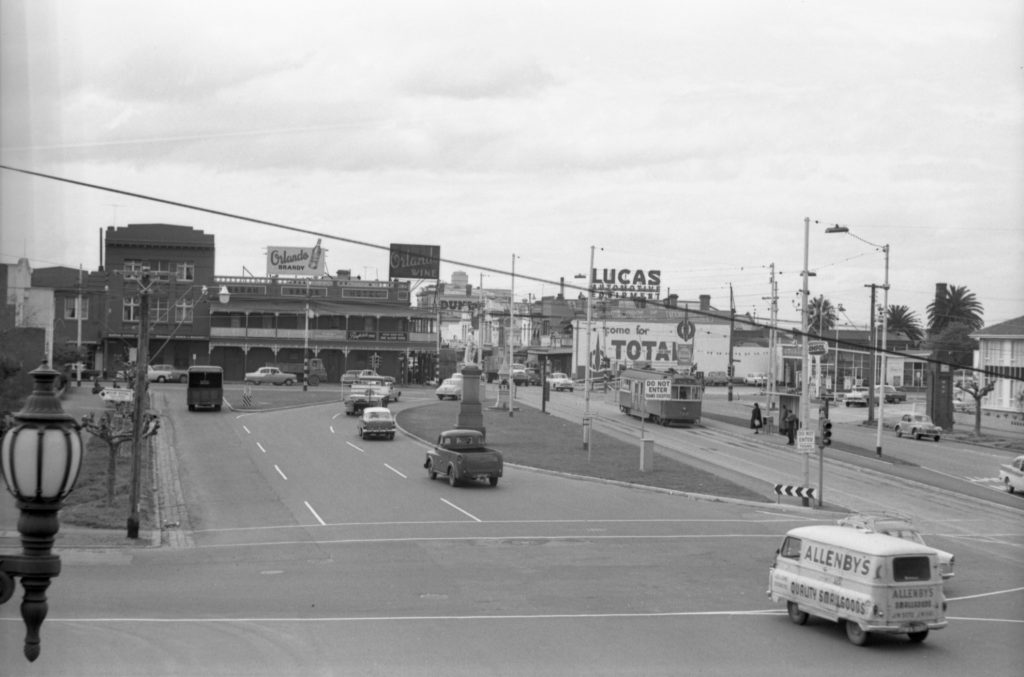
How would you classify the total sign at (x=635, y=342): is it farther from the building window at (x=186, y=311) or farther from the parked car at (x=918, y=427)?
the parked car at (x=918, y=427)

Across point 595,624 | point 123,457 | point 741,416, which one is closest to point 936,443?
point 741,416

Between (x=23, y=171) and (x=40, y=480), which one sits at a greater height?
(x=23, y=171)

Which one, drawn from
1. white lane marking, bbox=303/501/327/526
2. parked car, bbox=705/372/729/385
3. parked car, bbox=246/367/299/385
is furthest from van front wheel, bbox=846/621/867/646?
parked car, bbox=705/372/729/385

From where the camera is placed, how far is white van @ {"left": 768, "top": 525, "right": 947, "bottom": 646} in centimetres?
1827

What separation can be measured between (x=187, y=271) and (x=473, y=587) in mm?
82702

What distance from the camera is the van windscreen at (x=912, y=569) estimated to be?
18391 millimetres

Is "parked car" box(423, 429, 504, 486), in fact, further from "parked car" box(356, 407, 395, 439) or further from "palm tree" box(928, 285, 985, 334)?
"palm tree" box(928, 285, 985, 334)

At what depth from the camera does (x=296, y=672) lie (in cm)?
1520

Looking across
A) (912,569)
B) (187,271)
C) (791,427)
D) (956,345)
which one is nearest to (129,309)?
(187,271)

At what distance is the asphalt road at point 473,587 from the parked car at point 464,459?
2.23ft

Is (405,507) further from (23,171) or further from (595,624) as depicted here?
(23,171)

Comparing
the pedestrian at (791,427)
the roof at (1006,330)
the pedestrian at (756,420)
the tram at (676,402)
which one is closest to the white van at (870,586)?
the pedestrian at (791,427)

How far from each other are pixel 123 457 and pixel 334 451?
9097mm

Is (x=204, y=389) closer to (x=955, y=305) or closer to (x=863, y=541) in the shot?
(x=863, y=541)
